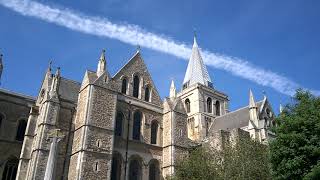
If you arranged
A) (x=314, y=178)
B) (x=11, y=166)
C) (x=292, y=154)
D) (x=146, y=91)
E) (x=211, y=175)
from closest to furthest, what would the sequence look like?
(x=314, y=178), (x=292, y=154), (x=211, y=175), (x=11, y=166), (x=146, y=91)

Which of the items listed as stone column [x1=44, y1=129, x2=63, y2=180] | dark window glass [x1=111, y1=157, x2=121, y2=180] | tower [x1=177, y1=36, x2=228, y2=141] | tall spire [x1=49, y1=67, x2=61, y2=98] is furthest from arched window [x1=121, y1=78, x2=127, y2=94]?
tower [x1=177, y1=36, x2=228, y2=141]

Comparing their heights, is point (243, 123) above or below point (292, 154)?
above

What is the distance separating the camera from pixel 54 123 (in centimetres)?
2394

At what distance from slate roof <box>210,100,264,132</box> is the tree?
789 inches

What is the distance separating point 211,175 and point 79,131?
9.80 m

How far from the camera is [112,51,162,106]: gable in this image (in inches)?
1128

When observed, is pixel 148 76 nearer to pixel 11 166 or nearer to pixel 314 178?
pixel 11 166

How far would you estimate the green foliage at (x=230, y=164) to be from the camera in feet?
67.6

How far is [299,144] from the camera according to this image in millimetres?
16594

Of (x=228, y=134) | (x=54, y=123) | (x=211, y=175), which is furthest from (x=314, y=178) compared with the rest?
(x=54, y=123)

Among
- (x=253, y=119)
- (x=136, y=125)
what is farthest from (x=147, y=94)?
(x=253, y=119)

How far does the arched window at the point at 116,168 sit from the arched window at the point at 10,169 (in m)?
8.02

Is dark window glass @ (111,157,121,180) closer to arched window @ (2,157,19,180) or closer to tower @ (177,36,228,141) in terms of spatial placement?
arched window @ (2,157,19,180)

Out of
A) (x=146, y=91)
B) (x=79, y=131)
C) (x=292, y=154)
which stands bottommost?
(x=292, y=154)
